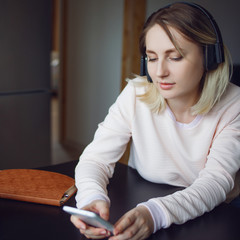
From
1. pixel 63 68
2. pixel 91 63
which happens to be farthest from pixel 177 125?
pixel 63 68

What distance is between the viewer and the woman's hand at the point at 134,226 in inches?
28.3

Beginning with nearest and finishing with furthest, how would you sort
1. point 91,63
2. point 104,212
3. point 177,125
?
point 104,212
point 177,125
point 91,63

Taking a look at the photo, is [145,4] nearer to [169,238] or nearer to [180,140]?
[180,140]

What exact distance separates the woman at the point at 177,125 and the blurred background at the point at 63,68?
0.50 meters

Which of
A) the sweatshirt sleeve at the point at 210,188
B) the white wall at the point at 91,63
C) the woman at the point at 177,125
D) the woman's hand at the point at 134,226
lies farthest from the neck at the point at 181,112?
the white wall at the point at 91,63

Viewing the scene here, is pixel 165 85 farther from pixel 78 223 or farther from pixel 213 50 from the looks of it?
pixel 78 223

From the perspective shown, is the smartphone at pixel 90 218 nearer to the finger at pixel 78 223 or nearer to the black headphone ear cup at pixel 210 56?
the finger at pixel 78 223

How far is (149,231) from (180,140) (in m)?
0.45

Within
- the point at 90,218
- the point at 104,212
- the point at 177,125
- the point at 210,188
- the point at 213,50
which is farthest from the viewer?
the point at 177,125

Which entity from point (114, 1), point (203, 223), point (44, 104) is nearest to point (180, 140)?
point (203, 223)

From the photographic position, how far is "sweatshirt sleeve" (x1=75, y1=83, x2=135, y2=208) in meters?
0.91

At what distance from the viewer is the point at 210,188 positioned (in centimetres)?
92

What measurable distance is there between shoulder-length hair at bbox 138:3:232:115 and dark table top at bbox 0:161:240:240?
0.31 meters

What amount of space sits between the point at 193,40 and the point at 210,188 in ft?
1.37
